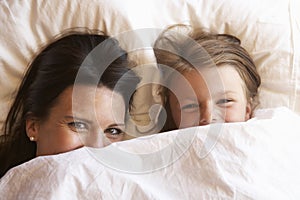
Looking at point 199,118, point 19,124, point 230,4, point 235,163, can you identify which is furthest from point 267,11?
point 19,124

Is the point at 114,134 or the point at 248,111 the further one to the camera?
the point at 248,111

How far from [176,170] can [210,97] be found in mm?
269

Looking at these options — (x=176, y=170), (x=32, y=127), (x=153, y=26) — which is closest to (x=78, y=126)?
(x=32, y=127)

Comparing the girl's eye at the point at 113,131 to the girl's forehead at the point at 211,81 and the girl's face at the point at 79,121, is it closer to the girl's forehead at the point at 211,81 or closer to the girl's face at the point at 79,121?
the girl's face at the point at 79,121

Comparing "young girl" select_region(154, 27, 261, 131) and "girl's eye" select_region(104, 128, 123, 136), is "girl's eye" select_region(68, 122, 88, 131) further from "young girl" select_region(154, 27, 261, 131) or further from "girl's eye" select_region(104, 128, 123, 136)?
"young girl" select_region(154, 27, 261, 131)

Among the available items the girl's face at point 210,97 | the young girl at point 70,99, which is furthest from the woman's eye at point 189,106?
the young girl at point 70,99

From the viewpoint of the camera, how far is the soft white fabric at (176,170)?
0.79m

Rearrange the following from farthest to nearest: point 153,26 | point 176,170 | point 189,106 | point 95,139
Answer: point 153,26, point 189,106, point 95,139, point 176,170

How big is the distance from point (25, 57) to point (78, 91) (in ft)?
0.66

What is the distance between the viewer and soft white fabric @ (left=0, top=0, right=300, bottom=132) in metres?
1.10

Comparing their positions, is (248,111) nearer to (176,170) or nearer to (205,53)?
(205,53)

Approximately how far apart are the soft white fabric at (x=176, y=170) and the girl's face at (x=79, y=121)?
0.10 m

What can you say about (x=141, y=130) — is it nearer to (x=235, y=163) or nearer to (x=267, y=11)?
(x=235, y=163)

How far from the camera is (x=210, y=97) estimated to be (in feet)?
3.43
